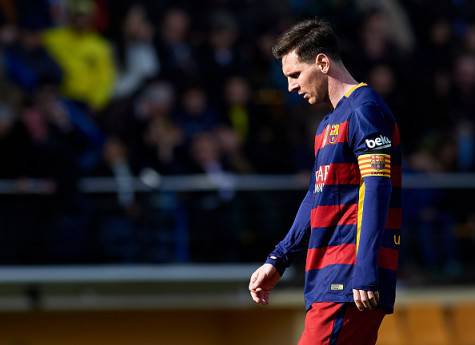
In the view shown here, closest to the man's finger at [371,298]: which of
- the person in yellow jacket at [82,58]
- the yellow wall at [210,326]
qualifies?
the yellow wall at [210,326]

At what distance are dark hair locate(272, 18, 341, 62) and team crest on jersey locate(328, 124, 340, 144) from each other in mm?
337

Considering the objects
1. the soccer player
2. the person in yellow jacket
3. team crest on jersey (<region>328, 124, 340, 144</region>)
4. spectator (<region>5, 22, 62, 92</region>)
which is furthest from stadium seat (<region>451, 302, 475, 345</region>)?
team crest on jersey (<region>328, 124, 340, 144</region>)

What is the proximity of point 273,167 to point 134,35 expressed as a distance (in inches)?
83.2

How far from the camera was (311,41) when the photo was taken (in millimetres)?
5449

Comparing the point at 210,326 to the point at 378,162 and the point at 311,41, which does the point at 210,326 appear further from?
the point at 378,162

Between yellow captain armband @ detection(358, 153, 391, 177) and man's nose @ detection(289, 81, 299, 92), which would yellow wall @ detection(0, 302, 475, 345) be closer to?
man's nose @ detection(289, 81, 299, 92)

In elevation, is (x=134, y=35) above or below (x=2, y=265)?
Result: above

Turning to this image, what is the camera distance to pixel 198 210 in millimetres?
11688

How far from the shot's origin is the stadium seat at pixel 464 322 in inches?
486

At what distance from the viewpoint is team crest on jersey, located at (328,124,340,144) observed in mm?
5371

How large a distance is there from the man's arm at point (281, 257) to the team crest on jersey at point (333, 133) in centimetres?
39

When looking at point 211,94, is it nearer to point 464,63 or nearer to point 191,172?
point 191,172

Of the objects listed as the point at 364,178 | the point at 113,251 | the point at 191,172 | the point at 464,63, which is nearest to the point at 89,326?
the point at 113,251

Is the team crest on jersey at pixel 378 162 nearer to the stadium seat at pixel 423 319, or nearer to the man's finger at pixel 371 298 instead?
the man's finger at pixel 371 298
